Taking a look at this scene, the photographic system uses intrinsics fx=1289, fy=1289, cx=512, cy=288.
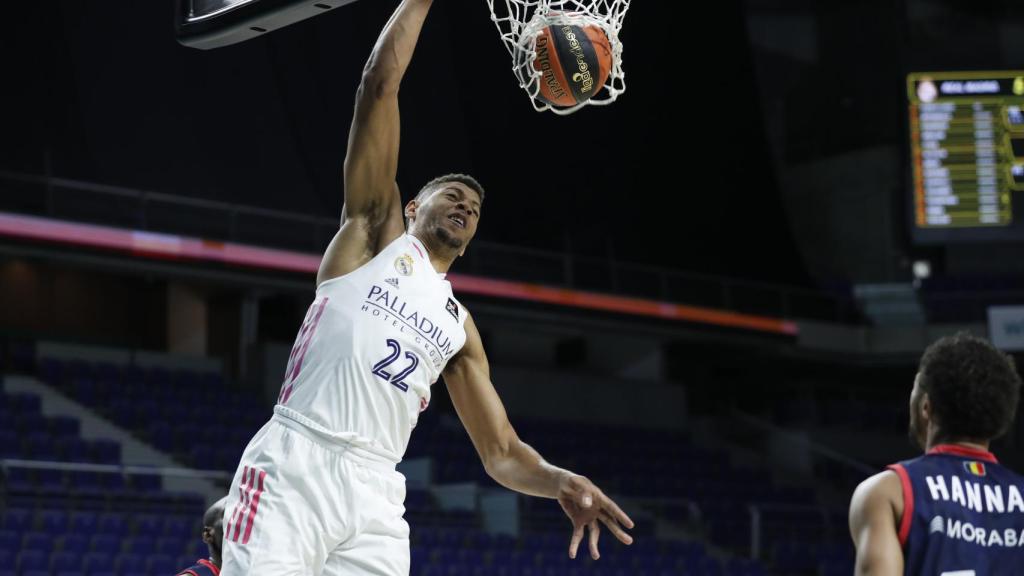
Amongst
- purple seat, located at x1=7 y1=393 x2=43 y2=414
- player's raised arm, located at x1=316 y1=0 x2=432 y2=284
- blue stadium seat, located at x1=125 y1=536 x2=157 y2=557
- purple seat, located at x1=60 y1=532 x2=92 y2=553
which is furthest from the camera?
purple seat, located at x1=7 y1=393 x2=43 y2=414

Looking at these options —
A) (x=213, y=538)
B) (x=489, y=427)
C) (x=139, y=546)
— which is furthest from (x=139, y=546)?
(x=489, y=427)

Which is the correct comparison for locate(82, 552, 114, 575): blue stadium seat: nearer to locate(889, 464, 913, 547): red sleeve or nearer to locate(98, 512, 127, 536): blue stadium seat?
locate(98, 512, 127, 536): blue stadium seat

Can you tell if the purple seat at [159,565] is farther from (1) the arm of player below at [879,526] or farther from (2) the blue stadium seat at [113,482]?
(1) the arm of player below at [879,526]

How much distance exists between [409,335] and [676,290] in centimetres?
1473

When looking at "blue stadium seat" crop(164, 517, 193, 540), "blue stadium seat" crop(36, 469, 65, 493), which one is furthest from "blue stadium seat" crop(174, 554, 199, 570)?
"blue stadium seat" crop(36, 469, 65, 493)

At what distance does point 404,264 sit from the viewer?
11.8 feet

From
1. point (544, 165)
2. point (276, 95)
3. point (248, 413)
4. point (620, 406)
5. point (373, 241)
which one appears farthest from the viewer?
point (620, 406)

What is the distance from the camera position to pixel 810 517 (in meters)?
15.9

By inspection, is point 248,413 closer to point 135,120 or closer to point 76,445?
point 76,445

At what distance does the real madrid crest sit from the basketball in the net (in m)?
1.23

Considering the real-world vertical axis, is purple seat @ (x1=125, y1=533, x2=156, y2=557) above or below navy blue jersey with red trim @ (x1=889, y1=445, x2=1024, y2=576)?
below

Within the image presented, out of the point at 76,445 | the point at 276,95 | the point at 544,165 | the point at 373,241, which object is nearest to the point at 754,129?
the point at 544,165

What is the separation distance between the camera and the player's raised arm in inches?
138

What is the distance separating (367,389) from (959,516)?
5.01 feet
